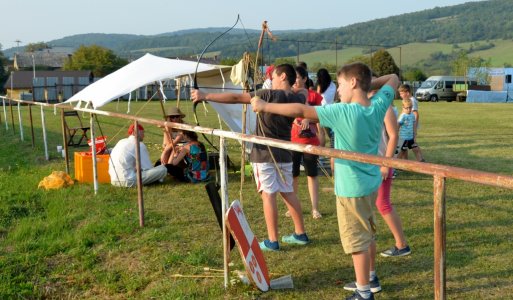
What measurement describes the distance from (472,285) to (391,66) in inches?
2686

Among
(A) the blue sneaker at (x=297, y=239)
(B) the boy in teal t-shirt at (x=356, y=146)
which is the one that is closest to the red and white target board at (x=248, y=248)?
(B) the boy in teal t-shirt at (x=356, y=146)

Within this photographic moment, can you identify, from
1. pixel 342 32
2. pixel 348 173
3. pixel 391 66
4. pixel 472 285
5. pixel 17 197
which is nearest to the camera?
pixel 348 173

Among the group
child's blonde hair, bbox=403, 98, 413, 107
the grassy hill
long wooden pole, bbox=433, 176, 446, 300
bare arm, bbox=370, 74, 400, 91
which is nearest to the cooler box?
child's blonde hair, bbox=403, 98, 413, 107

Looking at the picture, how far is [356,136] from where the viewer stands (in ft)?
11.3

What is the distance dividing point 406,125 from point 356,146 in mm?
6578

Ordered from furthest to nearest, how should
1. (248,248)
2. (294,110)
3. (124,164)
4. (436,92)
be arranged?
(436,92)
(124,164)
(248,248)
(294,110)

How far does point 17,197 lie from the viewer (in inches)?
297

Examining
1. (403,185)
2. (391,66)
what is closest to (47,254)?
(403,185)

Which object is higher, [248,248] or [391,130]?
[391,130]

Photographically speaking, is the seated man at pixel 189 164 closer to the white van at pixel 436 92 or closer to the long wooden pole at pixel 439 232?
the long wooden pole at pixel 439 232

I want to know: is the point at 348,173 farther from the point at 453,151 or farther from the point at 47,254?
the point at 453,151

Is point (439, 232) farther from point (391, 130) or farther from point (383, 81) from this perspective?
point (391, 130)

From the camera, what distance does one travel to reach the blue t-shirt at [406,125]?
9.67 metres

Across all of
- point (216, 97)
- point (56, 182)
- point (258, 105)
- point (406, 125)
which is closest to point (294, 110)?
point (258, 105)
